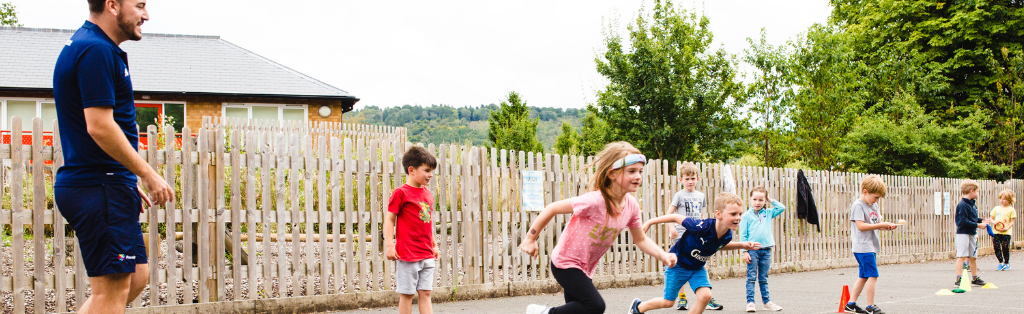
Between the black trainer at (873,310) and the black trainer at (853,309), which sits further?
the black trainer at (853,309)

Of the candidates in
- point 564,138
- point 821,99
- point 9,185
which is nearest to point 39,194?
point 9,185

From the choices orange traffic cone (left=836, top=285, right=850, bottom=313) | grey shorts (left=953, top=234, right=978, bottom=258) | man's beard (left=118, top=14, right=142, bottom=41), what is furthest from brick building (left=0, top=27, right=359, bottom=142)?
man's beard (left=118, top=14, right=142, bottom=41)

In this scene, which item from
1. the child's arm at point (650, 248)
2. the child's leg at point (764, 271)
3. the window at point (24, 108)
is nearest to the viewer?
the child's arm at point (650, 248)

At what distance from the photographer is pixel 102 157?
10.1 feet

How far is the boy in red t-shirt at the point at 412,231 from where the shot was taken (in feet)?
17.4

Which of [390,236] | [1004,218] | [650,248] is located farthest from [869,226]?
[1004,218]

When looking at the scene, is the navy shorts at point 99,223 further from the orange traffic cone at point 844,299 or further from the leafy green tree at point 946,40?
the leafy green tree at point 946,40

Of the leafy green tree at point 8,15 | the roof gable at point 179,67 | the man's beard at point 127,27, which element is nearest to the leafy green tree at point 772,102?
the roof gable at point 179,67

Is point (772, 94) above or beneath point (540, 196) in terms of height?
above

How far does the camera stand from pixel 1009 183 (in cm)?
1936

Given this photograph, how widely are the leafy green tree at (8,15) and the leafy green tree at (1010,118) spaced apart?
53.0m

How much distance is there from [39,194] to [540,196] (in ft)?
16.3

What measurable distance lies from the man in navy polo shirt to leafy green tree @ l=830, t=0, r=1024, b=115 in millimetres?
28024

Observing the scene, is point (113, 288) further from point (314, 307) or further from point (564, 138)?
point (564, 138)
